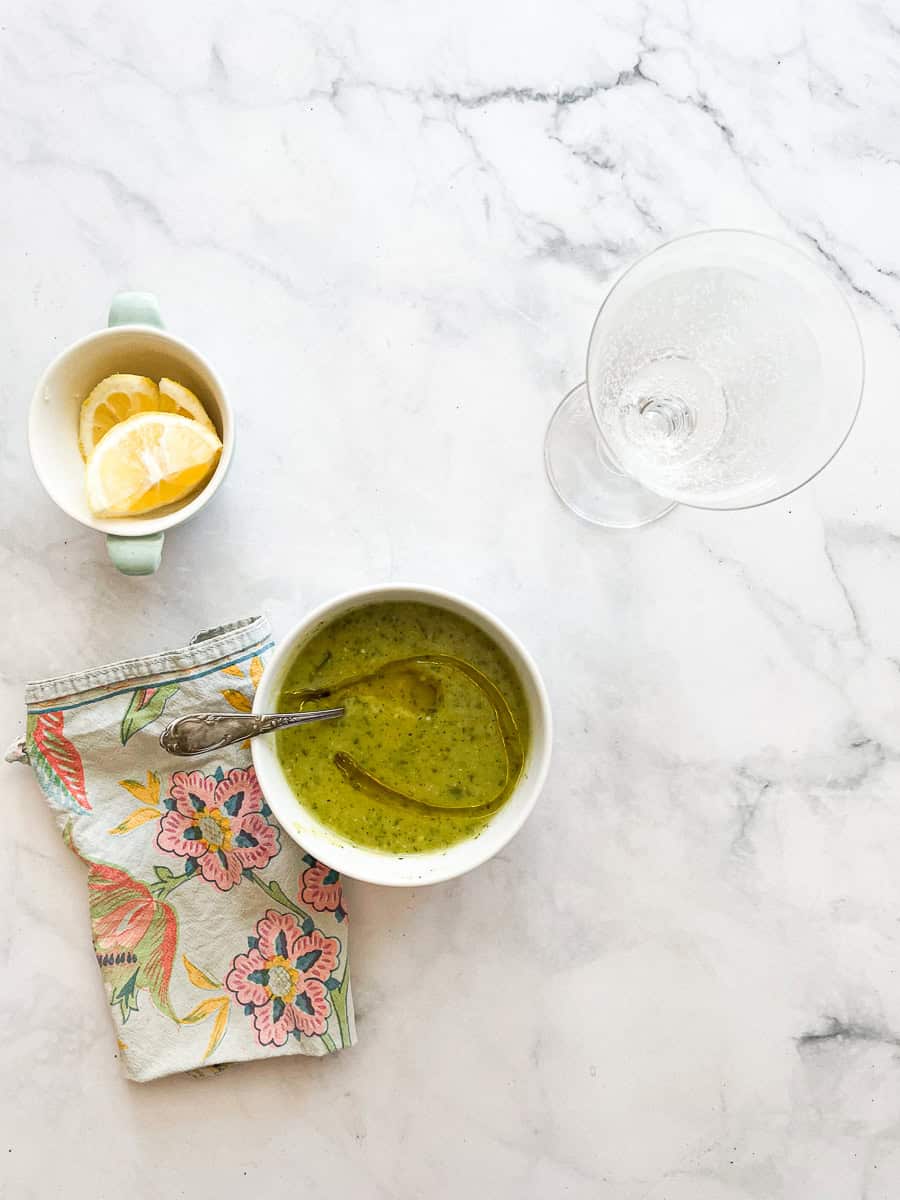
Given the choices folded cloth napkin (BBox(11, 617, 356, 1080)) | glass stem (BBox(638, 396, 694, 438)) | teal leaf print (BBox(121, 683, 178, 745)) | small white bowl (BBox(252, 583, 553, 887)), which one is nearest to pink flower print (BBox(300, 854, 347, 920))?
folded cloth napkin (BBox(11, 617, 356, 1080))

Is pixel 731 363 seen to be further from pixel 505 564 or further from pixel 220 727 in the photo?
pixel 220 727

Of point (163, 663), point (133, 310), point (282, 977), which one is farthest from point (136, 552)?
point (282, 977)

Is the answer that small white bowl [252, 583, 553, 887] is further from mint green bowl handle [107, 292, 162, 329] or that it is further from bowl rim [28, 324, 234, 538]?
mint green bowl handle [107, 292, 162, 329]

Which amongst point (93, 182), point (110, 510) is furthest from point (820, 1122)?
point (93, 182)

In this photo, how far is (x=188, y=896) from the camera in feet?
4.24

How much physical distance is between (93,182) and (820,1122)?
1601 millimetres

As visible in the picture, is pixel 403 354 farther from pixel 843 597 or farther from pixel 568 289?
pixel 843 597

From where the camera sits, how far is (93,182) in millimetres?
1331

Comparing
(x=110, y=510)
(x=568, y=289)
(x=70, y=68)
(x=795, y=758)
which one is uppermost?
(x=70, y=68)

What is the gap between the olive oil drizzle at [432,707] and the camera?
3.92ft

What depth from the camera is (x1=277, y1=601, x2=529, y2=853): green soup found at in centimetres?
119

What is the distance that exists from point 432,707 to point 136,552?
40cm

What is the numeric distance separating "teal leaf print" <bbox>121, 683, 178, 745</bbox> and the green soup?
17 centimetres

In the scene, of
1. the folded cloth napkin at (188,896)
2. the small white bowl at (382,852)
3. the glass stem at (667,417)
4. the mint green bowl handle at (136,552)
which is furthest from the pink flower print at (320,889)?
the glass stem at (667,417)
